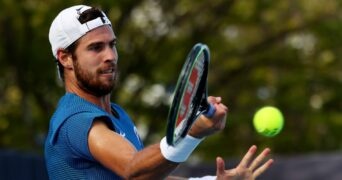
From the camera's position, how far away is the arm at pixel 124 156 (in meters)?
4.15

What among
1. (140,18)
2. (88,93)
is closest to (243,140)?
(140,18)

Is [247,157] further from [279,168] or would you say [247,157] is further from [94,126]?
[279,168]

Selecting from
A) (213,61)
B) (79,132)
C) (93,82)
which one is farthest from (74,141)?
(213,61)

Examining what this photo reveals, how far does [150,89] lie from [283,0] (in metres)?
3.49

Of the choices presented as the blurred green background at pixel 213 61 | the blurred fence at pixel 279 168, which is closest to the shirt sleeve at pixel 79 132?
the blurred fence at pixel 279 168

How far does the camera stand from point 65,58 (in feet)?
16.2

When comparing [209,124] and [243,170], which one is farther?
[243,170]

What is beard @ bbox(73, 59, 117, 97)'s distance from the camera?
188 inches

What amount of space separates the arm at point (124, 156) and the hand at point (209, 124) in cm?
16

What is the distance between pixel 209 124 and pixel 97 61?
87 centimetres

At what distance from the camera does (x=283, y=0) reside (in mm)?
21734

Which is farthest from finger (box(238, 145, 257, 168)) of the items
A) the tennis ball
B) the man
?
the tennis ball

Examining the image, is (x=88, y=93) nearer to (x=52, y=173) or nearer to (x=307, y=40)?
(x=52, y=173)

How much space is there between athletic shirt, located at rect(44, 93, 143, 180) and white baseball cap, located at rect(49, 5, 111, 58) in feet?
0.88
